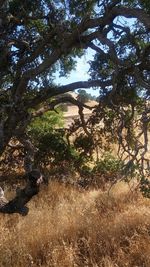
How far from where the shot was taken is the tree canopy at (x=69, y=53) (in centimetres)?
884

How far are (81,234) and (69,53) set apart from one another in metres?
4.05

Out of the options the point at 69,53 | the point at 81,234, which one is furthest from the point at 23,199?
the point at 69,53

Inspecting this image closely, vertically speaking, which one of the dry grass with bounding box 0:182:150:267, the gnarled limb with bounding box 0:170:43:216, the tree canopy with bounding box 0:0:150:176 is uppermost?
the tree canopy with bounding box 0:0:150:176

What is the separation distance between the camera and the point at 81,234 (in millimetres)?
8219

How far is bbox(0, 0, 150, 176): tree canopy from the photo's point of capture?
8844 mm

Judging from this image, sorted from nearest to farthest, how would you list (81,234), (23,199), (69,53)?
(23,199) < (81,234) < (69,53)

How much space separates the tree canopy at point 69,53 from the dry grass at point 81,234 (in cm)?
124

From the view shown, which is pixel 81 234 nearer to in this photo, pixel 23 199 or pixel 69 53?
pixel 23 199

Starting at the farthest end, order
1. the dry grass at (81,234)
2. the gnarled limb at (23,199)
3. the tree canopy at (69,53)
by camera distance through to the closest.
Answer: the tree canopy at (69,53)
the dry grass at (81,234)
the gnarled limb at (23,199)

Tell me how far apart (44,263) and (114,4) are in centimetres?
474

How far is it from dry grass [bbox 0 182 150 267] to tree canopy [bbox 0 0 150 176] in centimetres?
124

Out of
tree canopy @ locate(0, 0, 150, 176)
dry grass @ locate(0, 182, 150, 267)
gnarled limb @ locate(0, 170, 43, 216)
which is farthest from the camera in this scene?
tree canopy @ locate(0, 0, 150, 176)

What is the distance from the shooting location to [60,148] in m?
12.4

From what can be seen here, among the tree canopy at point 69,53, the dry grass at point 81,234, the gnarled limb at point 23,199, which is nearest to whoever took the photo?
the gnarled limb at point 23,199
